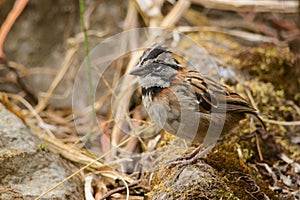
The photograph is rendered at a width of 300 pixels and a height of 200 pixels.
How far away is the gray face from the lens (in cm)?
292

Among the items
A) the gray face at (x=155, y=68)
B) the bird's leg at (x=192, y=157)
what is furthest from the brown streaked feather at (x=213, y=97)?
the bird's leg at (x=192, y=157)

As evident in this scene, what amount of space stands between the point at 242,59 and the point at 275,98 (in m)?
0.46

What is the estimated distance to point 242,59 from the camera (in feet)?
14.0

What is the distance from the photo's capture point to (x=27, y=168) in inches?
124

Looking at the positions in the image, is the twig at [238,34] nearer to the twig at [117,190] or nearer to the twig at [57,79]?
the twig at [57,79]

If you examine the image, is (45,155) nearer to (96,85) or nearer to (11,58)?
(96,85)

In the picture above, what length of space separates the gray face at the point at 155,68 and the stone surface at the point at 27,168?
785mm

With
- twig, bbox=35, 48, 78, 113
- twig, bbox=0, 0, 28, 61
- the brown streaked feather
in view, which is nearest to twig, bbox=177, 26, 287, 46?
twig, bbox=35, 48, 78, 113

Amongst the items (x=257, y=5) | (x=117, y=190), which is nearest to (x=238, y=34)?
(x=257, y=5)

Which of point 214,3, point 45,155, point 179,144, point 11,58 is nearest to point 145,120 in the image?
point 179,144

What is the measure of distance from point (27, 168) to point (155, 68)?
0.99m

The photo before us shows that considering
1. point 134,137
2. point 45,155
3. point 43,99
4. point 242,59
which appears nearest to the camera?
point 45,155

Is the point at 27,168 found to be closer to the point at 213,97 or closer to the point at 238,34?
the point at 213,97

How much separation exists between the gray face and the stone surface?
785mm
